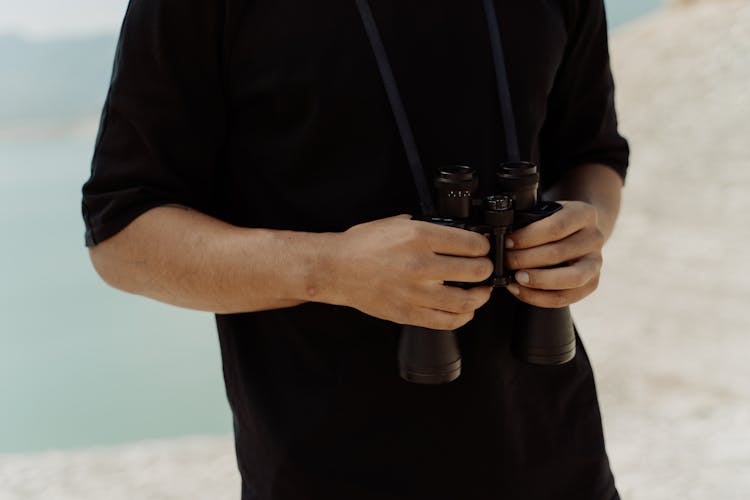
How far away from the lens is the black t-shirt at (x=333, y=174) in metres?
0.87

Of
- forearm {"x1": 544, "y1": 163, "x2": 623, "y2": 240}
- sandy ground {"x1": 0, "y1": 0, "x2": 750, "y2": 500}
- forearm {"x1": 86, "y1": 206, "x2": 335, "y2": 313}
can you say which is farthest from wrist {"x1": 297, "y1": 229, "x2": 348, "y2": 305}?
sandy ground {"x1": 0, "y1": 0, "x2": 750, "y2": 500}

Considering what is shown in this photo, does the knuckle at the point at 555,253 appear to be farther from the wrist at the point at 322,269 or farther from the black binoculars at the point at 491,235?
the wrist at the point at 322,269

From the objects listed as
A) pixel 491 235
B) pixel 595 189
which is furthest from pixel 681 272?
pixel 491 235

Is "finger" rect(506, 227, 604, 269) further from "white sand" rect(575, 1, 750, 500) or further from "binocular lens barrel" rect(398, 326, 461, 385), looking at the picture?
"white sand" rect(575, 1, 750, 500)

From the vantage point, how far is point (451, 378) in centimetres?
85

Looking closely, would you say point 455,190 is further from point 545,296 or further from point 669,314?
point 669,314

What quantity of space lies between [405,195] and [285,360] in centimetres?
22

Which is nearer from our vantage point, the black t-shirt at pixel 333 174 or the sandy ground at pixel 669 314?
the black t-shirt at pixel 333 174

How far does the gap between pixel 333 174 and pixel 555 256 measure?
0.82 ft

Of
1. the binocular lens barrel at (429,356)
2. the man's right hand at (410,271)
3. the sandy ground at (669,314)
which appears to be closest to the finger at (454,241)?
the man's right hand at (410,271)

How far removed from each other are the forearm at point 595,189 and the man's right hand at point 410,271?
1.21 feet

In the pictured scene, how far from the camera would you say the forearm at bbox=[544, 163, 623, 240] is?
1107mm

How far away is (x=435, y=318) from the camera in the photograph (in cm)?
79

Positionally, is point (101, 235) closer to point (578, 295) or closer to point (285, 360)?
point (285, 360)
